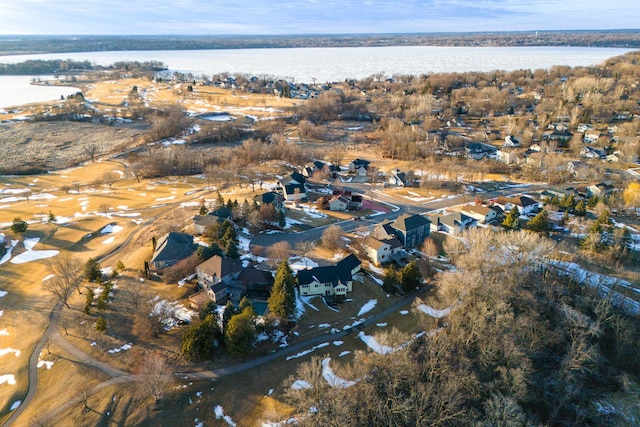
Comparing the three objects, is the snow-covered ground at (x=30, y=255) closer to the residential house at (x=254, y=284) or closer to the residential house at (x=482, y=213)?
the residential house at (x=254, y=284)

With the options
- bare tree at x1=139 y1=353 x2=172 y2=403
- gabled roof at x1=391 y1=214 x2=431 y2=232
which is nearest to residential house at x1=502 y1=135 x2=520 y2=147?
gabled roof at x1=391 y1=214 x2=431 y2=232

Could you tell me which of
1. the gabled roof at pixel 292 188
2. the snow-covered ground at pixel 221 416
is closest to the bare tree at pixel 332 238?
the gabled roof at pixel 292 188

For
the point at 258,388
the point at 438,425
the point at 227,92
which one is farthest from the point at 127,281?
the point at 227,92

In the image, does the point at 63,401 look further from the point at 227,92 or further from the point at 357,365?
the point at 227,92

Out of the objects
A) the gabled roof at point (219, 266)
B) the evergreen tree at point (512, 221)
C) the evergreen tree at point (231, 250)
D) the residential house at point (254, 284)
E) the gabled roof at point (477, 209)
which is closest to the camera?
the gabled roof at point (219, 266)

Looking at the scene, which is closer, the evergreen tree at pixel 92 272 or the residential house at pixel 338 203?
the evergreen tree at pixel 92 272

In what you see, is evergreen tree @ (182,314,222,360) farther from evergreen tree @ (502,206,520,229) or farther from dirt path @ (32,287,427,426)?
evergreen tree @ (502,206,520,229)
